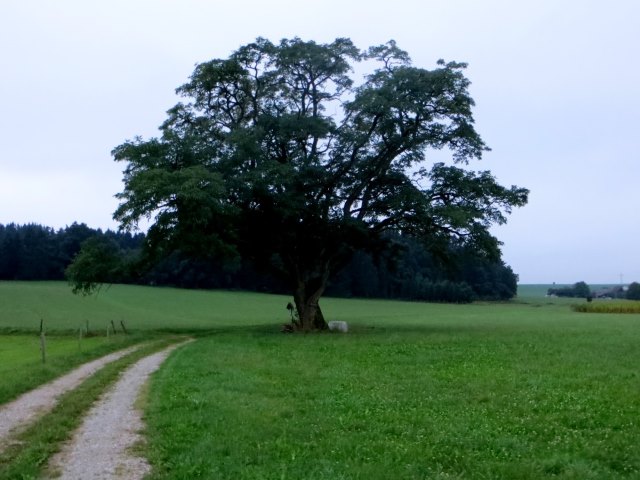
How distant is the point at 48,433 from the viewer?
10.4m

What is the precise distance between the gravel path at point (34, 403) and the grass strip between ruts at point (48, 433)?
0.21 meters

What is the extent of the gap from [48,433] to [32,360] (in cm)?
1548

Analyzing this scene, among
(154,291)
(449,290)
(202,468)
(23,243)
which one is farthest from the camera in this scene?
(449,290)

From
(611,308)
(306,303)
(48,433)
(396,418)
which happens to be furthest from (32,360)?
(611,308)

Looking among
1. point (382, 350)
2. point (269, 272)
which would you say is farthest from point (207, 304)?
point (382, 350)

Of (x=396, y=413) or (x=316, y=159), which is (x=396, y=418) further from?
(x=316, y=159)

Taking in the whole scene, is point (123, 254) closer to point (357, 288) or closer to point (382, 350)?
point (382, 350)

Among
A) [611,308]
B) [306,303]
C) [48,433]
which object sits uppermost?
[306,303]

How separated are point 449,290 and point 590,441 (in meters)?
115

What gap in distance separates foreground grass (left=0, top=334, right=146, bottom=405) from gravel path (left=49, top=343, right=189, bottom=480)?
9.67 ft

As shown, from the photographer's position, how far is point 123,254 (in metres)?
38.9

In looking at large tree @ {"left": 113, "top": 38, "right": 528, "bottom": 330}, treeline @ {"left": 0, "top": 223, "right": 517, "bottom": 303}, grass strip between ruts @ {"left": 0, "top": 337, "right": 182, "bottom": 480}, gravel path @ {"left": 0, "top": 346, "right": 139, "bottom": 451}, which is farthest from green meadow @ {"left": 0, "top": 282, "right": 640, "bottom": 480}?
treeline @ {"left": 0, "top": 223, "right": 517, "bottom": 303}

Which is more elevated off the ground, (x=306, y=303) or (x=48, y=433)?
(x=306, y=303)

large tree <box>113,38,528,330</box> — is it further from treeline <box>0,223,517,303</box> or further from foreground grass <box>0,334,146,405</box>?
treeline <box>0,223,517,303</box>
